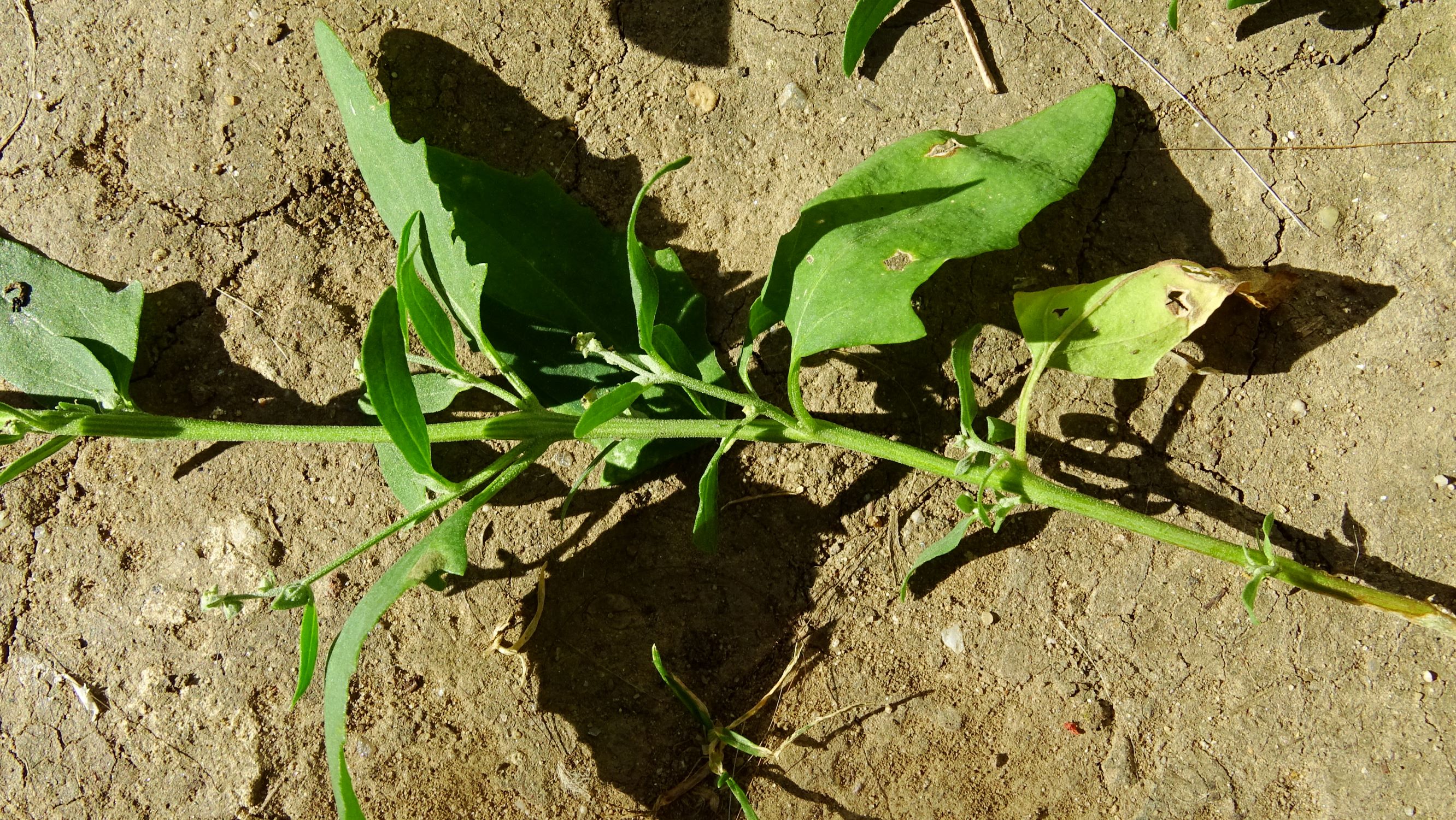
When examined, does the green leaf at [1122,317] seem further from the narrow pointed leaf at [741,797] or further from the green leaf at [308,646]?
the green leaf at [308,646]

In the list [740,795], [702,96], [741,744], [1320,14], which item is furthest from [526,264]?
[1320,14]

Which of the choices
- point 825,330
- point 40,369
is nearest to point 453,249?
point 825,330

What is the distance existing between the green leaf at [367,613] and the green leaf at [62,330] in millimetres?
802

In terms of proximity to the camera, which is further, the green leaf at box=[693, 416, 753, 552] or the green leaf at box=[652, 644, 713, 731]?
the green leaf at box=[652, 644, 713, 731]

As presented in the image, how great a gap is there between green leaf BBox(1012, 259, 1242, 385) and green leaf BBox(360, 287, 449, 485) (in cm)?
127

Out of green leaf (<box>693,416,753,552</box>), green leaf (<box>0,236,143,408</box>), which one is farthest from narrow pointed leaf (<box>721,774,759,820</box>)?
green leaf (<box>0,236,143,408</box>)

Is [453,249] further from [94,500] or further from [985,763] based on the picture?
[985,763]

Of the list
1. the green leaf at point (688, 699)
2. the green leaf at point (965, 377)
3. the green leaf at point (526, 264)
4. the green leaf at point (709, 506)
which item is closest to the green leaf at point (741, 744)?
the green leaf at point (688, 699)

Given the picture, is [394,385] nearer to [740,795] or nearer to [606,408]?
[606,408]

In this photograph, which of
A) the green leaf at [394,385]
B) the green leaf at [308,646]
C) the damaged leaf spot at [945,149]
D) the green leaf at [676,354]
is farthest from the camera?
the damaged leaf spot at [945,149]

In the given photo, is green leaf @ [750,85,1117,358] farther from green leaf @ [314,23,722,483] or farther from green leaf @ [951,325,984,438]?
green leaf @ [314,23,722,483]

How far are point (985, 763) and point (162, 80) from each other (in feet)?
8.71

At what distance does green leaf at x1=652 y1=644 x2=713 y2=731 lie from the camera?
7.57 ft

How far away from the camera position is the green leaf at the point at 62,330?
2242 mm
